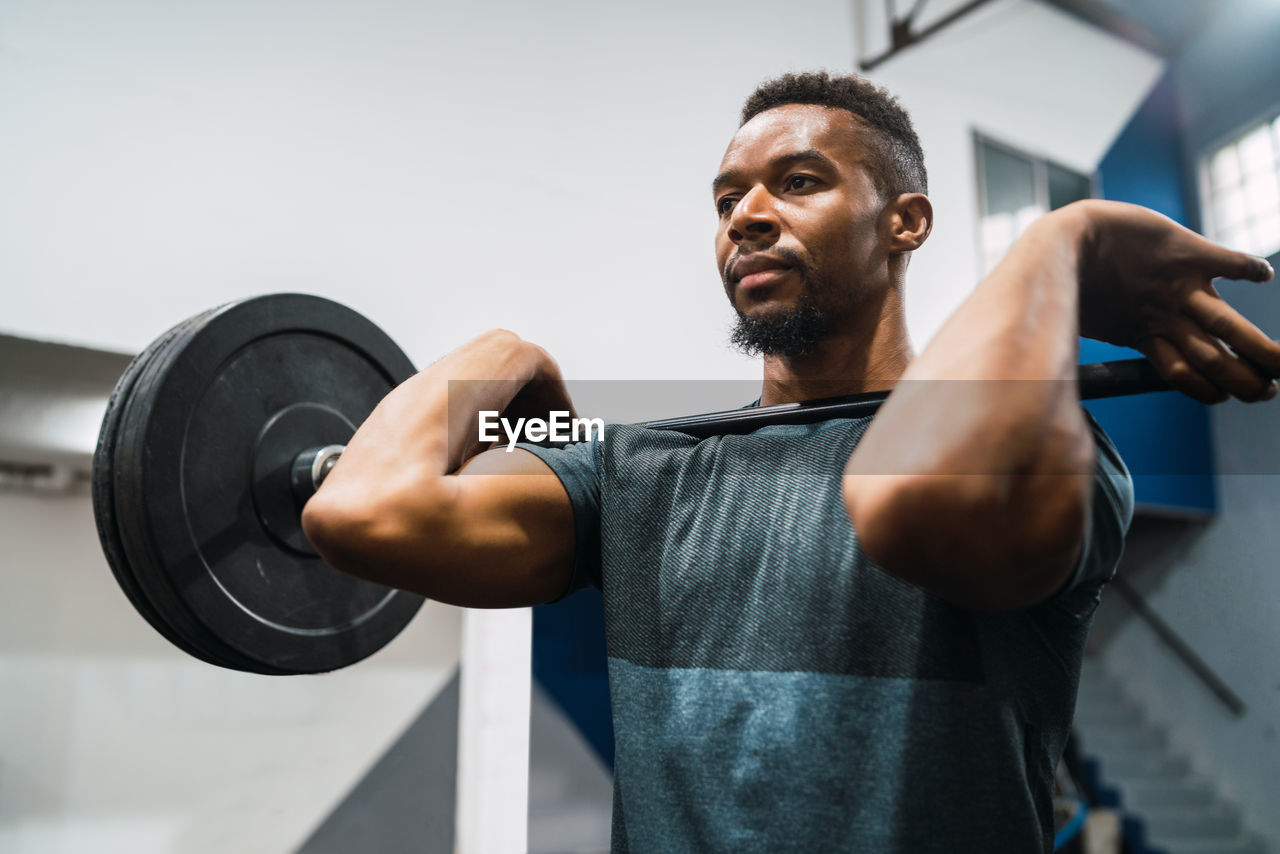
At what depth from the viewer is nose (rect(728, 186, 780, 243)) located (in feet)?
3.55

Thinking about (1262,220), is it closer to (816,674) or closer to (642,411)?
(642,411)

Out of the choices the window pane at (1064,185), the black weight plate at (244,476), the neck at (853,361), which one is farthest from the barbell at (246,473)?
the window pane at (1064,185)

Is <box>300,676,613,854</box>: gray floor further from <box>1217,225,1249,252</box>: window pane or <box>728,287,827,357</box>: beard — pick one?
<box>1217,225,1249,252</box>: window pane

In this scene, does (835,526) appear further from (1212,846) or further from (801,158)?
(1212,846)

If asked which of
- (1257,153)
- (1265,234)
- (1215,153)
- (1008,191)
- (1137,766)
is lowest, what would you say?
(1137,766)

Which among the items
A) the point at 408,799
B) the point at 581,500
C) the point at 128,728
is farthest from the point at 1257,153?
the point at 128,728

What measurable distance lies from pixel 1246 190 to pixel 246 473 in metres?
5.71

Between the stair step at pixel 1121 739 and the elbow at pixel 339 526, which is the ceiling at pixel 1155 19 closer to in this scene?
the stair step at pixel 1121 739

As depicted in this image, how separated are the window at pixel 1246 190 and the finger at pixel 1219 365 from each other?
4.70 metres

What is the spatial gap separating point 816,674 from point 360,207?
7.77 feet

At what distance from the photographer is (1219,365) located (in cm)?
79

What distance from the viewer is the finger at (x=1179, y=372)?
80cm

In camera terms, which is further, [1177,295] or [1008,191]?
[1008,191]

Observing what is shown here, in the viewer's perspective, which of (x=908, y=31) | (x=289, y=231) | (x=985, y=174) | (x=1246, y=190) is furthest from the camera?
(x=1246, y=190)
